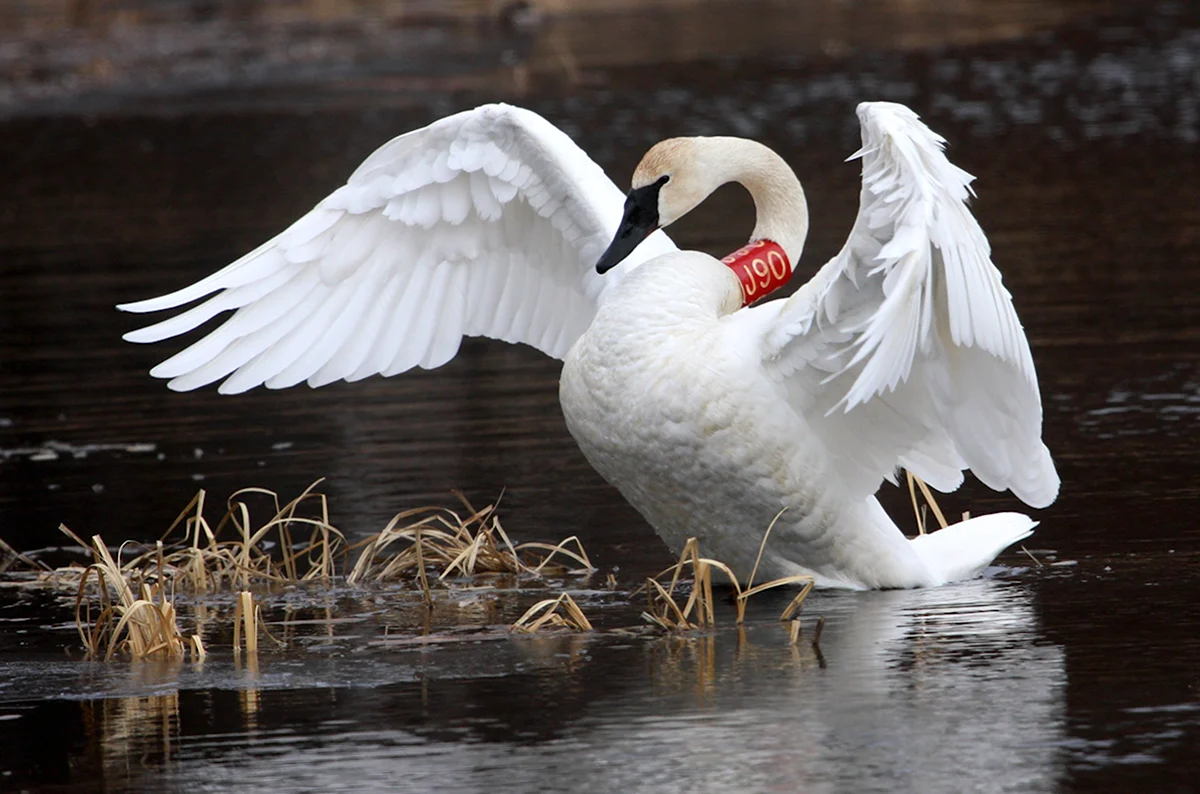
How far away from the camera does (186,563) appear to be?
325 inches

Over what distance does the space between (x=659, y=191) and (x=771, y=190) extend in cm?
48

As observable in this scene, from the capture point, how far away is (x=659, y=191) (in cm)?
773

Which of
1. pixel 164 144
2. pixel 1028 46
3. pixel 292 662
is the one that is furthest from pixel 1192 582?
pixel 1028 46

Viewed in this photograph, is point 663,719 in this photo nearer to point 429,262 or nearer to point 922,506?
point 922,506

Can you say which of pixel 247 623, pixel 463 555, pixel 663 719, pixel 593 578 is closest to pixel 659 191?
pixel 593 578

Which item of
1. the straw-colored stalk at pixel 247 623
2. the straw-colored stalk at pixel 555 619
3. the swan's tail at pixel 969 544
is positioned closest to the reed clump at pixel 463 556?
the straw-colored stalk at pixel 555 619

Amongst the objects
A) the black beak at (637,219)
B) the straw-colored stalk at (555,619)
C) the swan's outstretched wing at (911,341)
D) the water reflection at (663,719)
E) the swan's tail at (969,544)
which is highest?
the black beak at (637,219)

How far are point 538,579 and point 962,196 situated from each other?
7.95 ft

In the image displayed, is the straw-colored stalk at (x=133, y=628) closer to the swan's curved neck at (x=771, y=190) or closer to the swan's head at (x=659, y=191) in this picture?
the swan's head at (x=659, y=191)

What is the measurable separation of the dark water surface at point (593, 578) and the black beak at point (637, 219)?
3.90 ft

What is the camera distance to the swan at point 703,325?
6.31m

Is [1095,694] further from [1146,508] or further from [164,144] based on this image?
[164,144]

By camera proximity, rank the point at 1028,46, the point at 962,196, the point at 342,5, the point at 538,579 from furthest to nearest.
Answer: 1. the point at 342,5
2. the point at 1028,46
3. the point at 538,579
4. the point at 962,196

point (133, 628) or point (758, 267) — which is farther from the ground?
point (758, 267)
